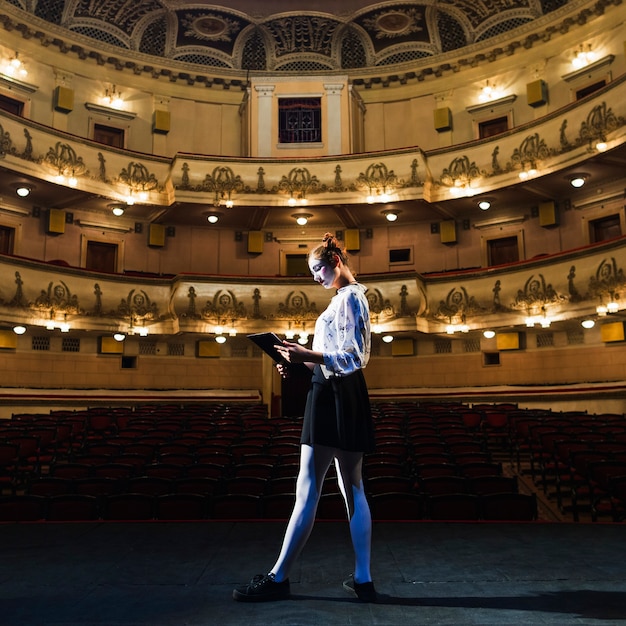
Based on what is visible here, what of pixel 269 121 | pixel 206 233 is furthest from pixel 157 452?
pixel 269 121

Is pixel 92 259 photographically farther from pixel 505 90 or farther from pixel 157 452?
pixel 505 90

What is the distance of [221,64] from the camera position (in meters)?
20.9

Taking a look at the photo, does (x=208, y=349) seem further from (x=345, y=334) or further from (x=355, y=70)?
(x=345, y=334)

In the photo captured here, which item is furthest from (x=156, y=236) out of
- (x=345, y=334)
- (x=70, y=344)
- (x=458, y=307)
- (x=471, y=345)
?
(x=345, y=334)

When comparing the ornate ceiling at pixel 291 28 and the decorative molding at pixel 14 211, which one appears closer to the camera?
the decorative molding at pixel 14 211

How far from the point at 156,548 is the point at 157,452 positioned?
4.86 m

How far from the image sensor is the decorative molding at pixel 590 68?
54.9ft

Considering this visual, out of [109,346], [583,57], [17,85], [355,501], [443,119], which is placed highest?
[583,57]

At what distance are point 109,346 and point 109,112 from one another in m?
8.16

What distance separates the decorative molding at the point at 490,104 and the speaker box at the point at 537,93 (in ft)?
1.99

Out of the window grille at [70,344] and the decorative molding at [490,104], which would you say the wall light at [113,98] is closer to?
the window grille at [70,344]

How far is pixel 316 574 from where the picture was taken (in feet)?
9.07

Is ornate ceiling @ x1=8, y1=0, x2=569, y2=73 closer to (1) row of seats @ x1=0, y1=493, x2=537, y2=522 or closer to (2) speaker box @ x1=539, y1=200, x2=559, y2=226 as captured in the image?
(2) speaker box @ x1=539, y1=200, x2=559, y2=226

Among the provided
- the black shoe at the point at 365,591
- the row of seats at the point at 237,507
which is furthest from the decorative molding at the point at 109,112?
the black shoe at the point at 365,591
